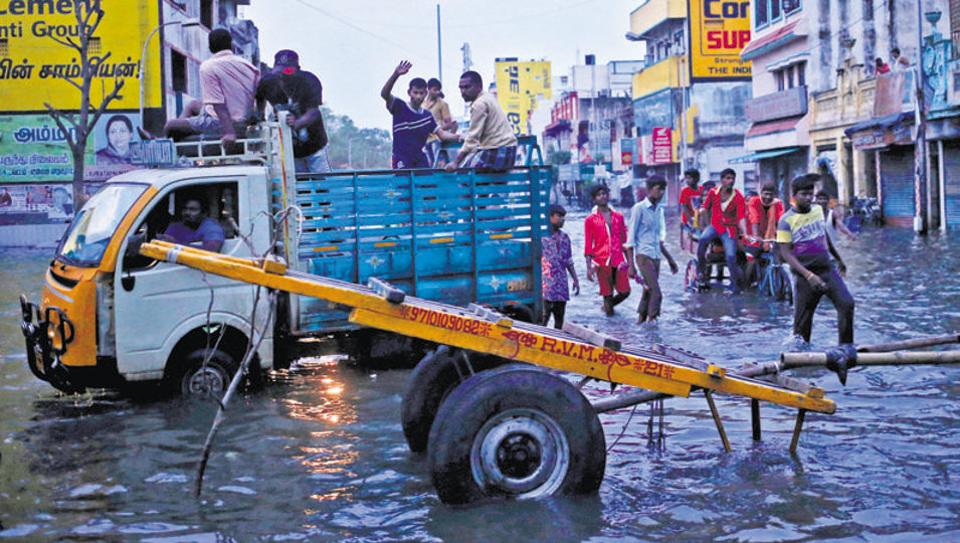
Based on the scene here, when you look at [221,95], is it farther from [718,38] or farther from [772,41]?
[718,38]

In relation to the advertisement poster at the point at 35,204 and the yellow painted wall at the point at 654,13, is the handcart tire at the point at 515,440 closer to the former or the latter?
the advertisement poster at the point at 35,204

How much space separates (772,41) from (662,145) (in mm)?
20399

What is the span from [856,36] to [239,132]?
3508cm

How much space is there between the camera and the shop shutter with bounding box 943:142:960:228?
31672 mm

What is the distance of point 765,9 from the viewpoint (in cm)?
5081

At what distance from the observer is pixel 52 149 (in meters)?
40.3

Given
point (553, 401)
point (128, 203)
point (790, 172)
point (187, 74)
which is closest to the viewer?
point (553, 401)

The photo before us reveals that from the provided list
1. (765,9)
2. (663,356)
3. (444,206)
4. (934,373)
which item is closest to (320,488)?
(663,356)

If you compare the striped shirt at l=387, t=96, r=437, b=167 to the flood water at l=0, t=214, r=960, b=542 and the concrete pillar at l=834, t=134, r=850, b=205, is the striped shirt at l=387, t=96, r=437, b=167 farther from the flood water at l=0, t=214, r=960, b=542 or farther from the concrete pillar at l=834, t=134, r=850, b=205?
the concrete pillar at l=834, t=134, r=850, b=205

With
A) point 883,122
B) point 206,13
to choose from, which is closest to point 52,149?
point 206,13

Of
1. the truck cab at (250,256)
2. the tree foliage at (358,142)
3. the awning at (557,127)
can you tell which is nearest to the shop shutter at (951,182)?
the truck cab at (250,256)

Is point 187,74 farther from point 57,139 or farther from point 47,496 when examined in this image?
point 47,496

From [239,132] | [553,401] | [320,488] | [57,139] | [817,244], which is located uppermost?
[57,139]

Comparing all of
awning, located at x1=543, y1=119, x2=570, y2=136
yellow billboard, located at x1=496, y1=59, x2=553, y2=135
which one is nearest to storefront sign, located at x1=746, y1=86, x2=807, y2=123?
awning, located at x1=543, y1=119, x2=570, y2=136
